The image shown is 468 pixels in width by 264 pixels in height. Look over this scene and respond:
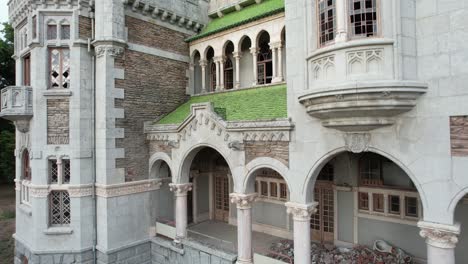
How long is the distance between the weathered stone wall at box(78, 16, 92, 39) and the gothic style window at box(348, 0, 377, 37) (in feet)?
35.2

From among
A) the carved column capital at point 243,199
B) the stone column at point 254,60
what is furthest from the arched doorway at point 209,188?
the carved column capital at point 243,199

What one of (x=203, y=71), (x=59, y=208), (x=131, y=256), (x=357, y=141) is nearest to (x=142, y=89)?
(x=203, y=71)

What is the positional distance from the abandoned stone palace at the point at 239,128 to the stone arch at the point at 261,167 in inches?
3.2

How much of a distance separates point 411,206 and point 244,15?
11.4 meters

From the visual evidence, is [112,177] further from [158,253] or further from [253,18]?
[253,18]

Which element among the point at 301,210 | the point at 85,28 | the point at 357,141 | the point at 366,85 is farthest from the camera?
the point at 85,28

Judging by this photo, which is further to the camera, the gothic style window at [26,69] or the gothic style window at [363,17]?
the gothic style window at [26,69]

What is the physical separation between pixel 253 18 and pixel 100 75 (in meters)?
7.09

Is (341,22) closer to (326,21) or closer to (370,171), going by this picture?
(326,21)

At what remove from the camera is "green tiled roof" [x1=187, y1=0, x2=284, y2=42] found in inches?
533

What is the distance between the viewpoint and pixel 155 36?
14.8 metres

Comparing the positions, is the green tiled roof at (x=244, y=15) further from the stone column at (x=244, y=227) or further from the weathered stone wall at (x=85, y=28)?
the stone column at (x=244, y=227)

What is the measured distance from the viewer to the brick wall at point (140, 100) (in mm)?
13391

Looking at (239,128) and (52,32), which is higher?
(52,32)
